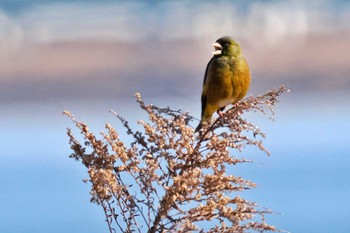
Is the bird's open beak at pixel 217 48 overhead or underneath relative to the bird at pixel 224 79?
overhead

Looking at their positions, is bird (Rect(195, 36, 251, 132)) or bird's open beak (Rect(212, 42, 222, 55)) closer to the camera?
bird (Rect(195, 36, 251, 132))

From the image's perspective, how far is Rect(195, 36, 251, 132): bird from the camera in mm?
4391

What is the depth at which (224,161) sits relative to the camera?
121 inches

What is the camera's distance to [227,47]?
4711mm

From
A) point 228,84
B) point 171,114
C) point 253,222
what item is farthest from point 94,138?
point 228,84

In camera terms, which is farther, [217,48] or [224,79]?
[217,48]

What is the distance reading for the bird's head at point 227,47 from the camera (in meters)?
4.66

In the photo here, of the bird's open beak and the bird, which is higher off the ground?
the bird's open beak

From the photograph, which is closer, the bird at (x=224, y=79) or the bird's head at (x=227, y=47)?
the bird at (x=224, y=79)

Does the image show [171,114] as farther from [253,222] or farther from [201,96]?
[201,96]

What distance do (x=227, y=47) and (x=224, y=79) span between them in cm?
38

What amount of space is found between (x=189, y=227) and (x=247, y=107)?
30.4 inches

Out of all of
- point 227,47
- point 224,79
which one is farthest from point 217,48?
point 224,79

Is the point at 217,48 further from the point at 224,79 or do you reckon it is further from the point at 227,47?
the point at 224,79
